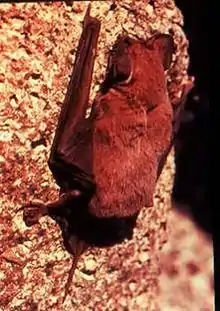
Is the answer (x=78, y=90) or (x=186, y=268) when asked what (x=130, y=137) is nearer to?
A: (x=78, y=90)

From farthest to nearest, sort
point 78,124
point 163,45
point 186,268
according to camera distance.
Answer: point 186,268, point 163,45, point 78,124

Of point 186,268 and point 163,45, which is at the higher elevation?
point 163,45

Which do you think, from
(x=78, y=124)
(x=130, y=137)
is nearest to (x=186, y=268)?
(x=130, y=137)

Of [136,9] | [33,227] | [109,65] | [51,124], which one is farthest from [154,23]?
[33,227]

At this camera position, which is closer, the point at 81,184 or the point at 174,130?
the point at 81,184

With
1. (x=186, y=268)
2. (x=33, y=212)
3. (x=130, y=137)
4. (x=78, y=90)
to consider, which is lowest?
(x=186, y=268)

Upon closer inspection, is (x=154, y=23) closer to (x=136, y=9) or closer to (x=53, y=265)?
(x=136, y=9)
